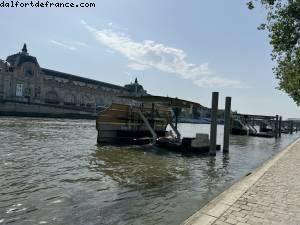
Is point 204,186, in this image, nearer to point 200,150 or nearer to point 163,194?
point 163,194

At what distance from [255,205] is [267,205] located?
1.11ft

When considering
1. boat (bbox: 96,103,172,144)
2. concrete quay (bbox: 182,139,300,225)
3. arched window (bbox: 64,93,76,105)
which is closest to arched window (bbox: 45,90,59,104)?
arched window (bbox: 64,93,76,105)

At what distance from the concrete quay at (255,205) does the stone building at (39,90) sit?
88980mm

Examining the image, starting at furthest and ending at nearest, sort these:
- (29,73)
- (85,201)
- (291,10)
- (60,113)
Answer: (29,73)
(60,113)
(291,10)
(85,201)

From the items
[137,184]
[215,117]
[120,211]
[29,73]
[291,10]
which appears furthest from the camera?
[29,73]

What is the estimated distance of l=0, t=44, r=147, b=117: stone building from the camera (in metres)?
101

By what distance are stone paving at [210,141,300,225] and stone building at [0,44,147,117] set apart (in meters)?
89.0

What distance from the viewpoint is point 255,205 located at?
25.7ft

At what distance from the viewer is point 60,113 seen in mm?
109375

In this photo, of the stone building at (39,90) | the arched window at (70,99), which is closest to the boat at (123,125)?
the stone building at (39,90)

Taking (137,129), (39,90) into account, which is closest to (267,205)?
(137,129)

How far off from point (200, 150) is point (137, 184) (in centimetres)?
1259

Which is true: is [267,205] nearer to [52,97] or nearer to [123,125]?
[123,125]

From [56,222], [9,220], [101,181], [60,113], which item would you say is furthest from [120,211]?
[60,113]
